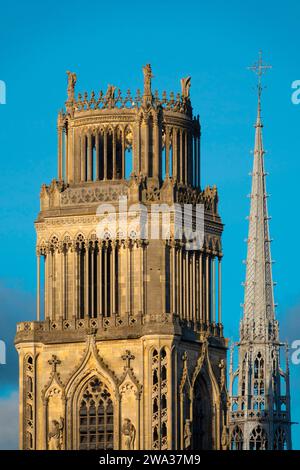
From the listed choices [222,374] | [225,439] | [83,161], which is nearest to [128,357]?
[222,374]

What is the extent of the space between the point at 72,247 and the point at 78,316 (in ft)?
8.38

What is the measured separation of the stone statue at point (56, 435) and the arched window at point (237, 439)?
515 inches

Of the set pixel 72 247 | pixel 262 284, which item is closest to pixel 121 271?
pixel 72 247

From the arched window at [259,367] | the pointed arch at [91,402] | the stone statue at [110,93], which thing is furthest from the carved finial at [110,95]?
the arched window at [259,367]

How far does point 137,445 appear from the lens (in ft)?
523

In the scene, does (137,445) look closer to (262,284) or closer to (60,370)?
(60,370)

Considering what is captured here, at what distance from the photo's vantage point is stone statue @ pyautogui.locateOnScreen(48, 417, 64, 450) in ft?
529

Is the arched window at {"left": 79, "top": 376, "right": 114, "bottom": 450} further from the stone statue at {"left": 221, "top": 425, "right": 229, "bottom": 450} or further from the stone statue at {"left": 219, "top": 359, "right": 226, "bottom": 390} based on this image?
the stone statue at {"left": 219, "top": 359, "right": 226, "bottom": 390}

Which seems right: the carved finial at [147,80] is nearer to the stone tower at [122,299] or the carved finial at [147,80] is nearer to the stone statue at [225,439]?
the stone tower at [122,299]

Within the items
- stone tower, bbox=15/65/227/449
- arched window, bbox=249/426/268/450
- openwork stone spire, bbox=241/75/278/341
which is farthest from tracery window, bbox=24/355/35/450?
openwork stone spire, bbox=241/75/278/341

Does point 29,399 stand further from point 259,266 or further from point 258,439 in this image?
point 259,266

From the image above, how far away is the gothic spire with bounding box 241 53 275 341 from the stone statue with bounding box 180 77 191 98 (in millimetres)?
11672
